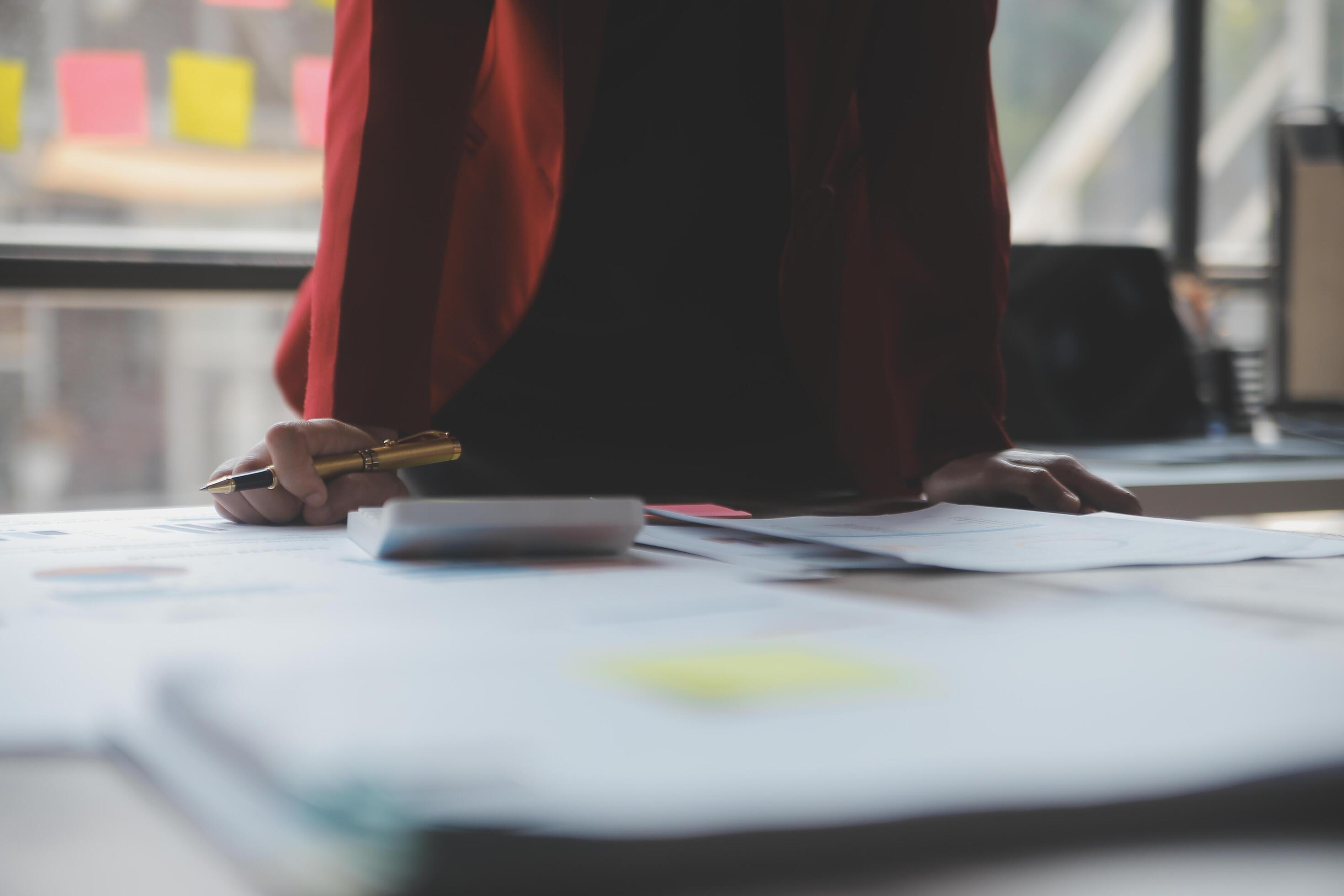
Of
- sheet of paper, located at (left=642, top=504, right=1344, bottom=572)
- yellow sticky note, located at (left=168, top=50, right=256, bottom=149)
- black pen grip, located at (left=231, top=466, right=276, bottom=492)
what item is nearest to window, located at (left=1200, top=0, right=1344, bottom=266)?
yellow sticky note, located at (left=168, top=50, right=256, bottom=149)

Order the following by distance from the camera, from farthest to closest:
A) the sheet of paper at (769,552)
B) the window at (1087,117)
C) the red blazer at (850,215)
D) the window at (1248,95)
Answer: the window at (1248,95) → the window at (1087,117) → the red blazer at (850,215) → the sheet of paper at (769,552)

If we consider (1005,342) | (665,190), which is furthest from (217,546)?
(1005,342)

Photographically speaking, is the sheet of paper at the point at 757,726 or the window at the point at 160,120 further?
the window at the point at 160,120

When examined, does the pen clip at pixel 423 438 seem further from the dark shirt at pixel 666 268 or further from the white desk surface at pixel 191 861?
the white desk surface at pixel 191 861

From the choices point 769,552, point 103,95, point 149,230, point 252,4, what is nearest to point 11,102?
point 103,95

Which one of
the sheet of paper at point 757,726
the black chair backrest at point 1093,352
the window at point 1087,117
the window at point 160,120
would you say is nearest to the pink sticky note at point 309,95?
the window at point 160,120

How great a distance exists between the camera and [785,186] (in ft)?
3.16

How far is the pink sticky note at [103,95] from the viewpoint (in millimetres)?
1718

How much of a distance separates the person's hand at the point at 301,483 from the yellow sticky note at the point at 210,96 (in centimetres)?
130

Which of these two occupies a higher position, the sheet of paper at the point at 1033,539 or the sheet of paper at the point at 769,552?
the sheet of paper at the point at 1033,539

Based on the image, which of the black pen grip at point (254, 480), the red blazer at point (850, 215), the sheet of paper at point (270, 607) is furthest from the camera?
the red blazer at point (850, 215)

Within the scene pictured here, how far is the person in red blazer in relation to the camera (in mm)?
878

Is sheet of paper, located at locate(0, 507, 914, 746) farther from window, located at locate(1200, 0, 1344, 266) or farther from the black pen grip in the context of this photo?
window, located at locate(1200, 0, 1344, 266)

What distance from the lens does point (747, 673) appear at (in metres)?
0.27
